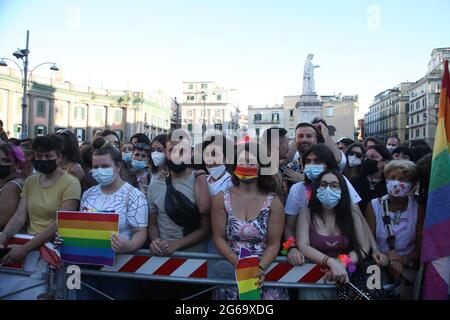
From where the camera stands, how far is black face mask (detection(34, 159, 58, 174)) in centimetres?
359

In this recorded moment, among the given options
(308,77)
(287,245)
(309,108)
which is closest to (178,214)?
(287,245)

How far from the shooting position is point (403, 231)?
341 centimetres

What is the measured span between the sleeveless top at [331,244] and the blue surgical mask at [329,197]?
285mm

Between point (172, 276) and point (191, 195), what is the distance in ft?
2.44

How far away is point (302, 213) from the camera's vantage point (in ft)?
10.8

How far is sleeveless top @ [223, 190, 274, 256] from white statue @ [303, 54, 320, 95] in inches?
1035

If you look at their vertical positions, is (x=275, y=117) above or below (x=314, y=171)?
above

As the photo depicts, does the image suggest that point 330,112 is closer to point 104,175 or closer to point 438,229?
point 438,229

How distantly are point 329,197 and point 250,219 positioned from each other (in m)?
0.73

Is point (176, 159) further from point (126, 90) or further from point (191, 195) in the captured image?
point (126, 90)

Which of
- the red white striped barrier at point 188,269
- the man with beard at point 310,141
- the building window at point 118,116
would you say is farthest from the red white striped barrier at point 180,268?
the building window at point 118,116

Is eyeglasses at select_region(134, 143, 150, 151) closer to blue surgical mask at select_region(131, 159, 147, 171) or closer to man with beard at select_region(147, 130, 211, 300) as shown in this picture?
blue surgical mask at select_region(131, 159, 147, 171)
